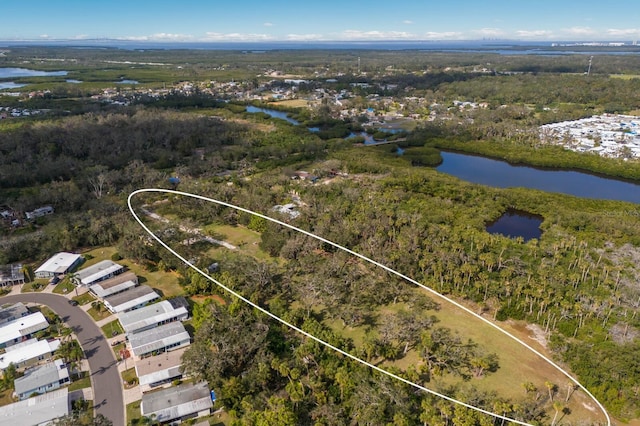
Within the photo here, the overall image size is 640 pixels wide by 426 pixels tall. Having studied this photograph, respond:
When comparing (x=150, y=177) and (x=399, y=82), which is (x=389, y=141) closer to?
(x=150, y=177)

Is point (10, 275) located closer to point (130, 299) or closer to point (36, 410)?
point (130, 299)

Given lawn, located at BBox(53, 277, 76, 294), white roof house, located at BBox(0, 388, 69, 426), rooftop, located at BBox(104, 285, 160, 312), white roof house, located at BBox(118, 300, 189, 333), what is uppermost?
rooftop, located at BBox(104, 285, 160, 312)

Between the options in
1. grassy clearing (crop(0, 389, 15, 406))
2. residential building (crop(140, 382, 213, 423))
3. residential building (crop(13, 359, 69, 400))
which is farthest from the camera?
residential building (crop(13, 359, 69, 400))

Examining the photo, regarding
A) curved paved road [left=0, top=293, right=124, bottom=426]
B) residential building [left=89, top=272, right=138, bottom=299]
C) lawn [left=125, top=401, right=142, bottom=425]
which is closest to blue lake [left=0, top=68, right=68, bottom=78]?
curved paved road [left=0, top=293, right=124, bottom=426]

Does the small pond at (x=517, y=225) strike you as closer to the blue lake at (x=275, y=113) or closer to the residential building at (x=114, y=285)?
the residential building at (x=114, y=285)

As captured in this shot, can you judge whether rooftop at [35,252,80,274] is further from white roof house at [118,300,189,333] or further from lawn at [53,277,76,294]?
white roof house at [118,300,189,333]
